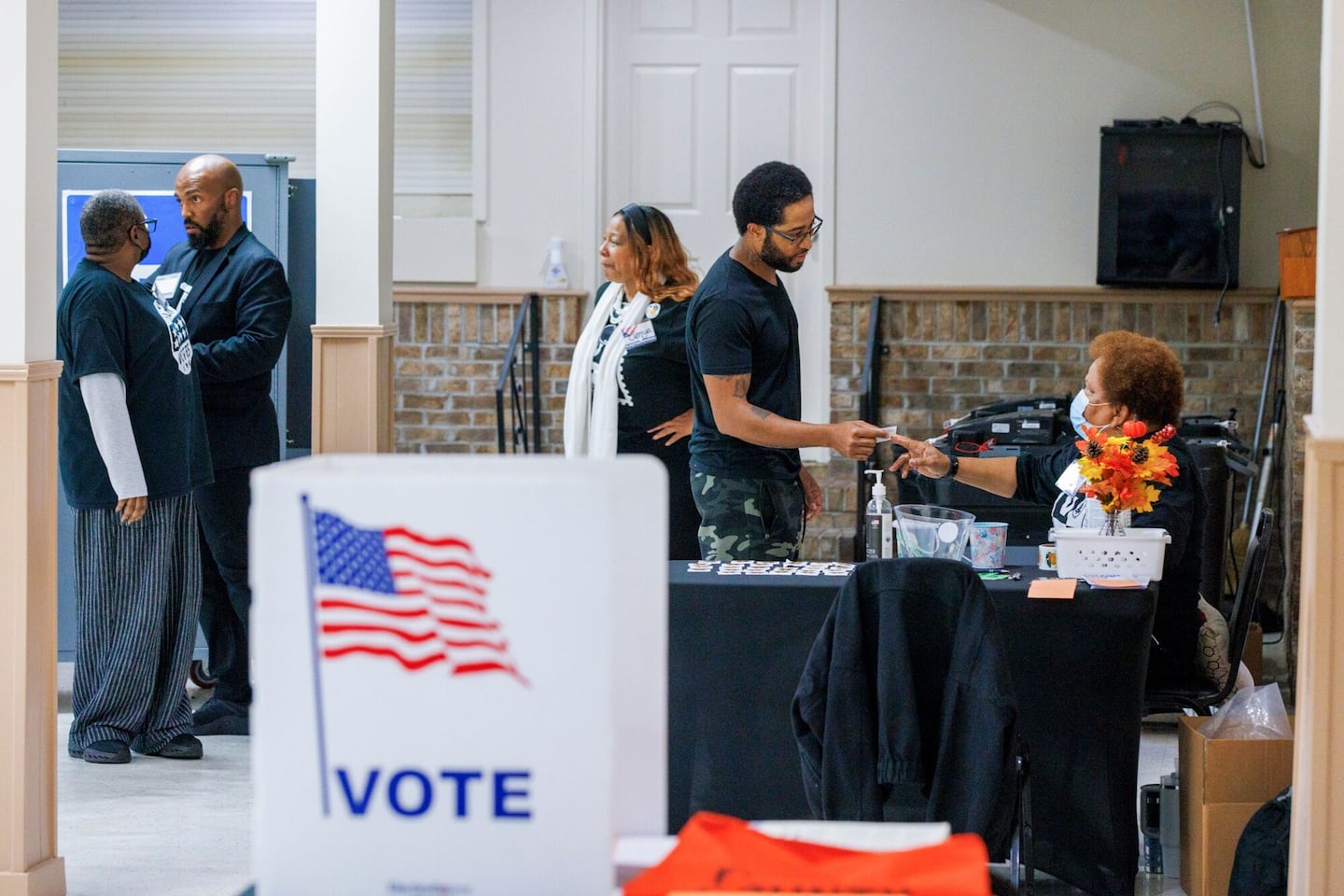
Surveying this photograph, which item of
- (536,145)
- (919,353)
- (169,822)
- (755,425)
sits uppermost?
(536,145)

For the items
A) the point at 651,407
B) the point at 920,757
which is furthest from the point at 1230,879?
the point at 651,407

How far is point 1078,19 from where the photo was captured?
700 cm

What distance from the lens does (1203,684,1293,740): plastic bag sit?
3.30 metres

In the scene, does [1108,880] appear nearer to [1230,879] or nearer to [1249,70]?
[1230,879]

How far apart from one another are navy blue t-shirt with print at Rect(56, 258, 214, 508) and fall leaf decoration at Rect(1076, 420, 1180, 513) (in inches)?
100

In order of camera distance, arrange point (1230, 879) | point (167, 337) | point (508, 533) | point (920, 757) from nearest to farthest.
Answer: point (508, 533)
point (920, 757)
point (1230, 879)
point (167, 337)

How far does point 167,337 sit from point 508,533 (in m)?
3.51

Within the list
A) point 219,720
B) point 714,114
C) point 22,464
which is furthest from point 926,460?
point 714,114

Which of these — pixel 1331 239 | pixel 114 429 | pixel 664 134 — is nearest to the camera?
pixel 1331 239

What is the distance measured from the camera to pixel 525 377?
23.7 feet

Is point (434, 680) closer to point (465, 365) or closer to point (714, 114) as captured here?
point (465, 365)

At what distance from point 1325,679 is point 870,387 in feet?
13.8

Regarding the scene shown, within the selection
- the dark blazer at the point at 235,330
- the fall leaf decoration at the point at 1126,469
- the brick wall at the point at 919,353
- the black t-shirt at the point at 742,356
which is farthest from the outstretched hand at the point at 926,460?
the brick wall at the point at 919,353

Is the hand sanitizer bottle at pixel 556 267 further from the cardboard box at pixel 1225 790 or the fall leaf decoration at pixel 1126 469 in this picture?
the cardboard box at pixel 1225 790
